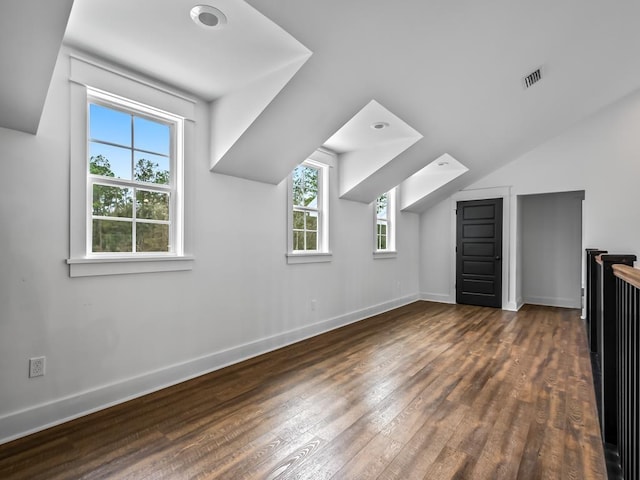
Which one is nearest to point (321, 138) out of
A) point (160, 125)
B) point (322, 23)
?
point (322, 23)

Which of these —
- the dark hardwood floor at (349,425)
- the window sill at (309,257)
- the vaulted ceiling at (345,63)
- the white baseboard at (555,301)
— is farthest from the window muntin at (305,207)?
the white baseboard at (555,301)

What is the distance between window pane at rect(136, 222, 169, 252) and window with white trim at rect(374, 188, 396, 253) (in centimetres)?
370

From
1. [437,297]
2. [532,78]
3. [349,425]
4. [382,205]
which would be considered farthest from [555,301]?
[349,425]

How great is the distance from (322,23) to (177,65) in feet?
3.71

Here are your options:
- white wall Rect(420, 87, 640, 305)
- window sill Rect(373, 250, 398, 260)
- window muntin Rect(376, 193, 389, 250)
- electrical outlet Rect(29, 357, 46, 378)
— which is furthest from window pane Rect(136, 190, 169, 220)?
white wall Rect(420, 87, 640, 305)

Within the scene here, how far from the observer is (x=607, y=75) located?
164 inches

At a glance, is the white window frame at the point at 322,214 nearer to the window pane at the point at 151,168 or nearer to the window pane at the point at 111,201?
the window pane at the point at 151,168

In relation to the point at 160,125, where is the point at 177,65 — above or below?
above

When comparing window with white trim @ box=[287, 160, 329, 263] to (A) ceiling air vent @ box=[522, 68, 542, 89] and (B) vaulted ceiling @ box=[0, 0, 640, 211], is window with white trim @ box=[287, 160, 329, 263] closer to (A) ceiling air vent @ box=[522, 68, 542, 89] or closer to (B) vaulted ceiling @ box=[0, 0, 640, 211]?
(B) vaulted ceiling @ box=[0, 0, 640, 211]

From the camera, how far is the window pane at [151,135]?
2.70m

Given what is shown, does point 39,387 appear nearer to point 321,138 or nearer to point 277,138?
point 277,138

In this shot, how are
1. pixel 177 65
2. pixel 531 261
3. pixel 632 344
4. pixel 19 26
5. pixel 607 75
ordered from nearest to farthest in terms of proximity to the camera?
pixel 632 344 → pixel 19 26 → pixel 177 65 → pixel 607 75 → pixel 531 261

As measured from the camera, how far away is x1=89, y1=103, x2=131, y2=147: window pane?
8.07 feet

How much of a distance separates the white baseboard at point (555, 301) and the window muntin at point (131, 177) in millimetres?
6653
